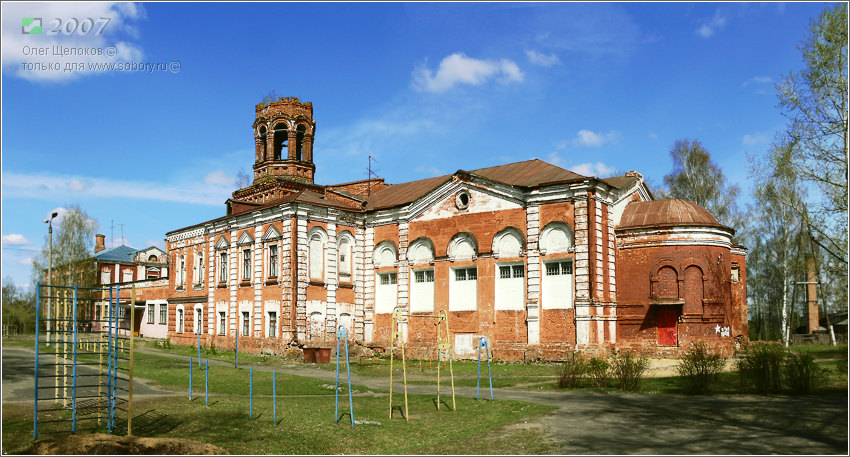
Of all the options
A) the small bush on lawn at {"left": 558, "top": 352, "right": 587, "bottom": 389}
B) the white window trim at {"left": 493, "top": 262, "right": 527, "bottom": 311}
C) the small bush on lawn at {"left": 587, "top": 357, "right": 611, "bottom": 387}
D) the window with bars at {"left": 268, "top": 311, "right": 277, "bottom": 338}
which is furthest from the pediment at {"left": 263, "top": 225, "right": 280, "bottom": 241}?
the small bush on lawn at {"left": 587, "top": 357, "right": 611, "bottom": 387}

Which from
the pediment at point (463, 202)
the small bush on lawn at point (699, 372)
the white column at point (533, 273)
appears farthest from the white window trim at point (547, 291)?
the small bush on lawn at point (699, 372)

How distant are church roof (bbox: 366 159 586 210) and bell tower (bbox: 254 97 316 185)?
5256mm

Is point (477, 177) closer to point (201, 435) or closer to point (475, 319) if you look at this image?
point (475, 319)

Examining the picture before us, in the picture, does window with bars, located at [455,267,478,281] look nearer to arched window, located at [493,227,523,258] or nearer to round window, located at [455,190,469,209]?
arched window, located at [493,227,523,258]

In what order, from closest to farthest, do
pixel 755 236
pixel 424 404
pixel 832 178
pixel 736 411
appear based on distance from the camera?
1. pixel 736 411
2. pixel 424 404
3. pixel 832 178
4. pixel 755 236

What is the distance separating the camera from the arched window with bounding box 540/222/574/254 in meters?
25.8

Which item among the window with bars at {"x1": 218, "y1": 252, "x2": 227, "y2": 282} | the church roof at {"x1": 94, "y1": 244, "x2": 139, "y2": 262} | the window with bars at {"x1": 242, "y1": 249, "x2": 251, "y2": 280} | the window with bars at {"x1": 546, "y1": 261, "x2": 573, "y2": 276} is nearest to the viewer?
the window with bars at {"x1": 546, "y1": 261, "x2": 573, "y2": 276}

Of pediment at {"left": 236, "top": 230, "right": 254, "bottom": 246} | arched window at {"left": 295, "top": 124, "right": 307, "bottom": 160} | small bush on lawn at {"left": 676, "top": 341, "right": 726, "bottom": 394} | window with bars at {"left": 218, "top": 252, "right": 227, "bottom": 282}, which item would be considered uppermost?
arched window at {"left": 295, "top": 124, "right": 307, "bottom": 160}

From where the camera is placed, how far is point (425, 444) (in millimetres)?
11375

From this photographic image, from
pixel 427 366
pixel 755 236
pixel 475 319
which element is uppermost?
pixel 755 236

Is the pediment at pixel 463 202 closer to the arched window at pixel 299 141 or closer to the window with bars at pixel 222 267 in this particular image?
the arched window at pixel 299 141

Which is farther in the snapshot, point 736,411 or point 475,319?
point 475,319

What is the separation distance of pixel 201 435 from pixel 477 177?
63.8ft

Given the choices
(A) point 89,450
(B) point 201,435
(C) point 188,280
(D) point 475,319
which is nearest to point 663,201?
(D) point 475,319
